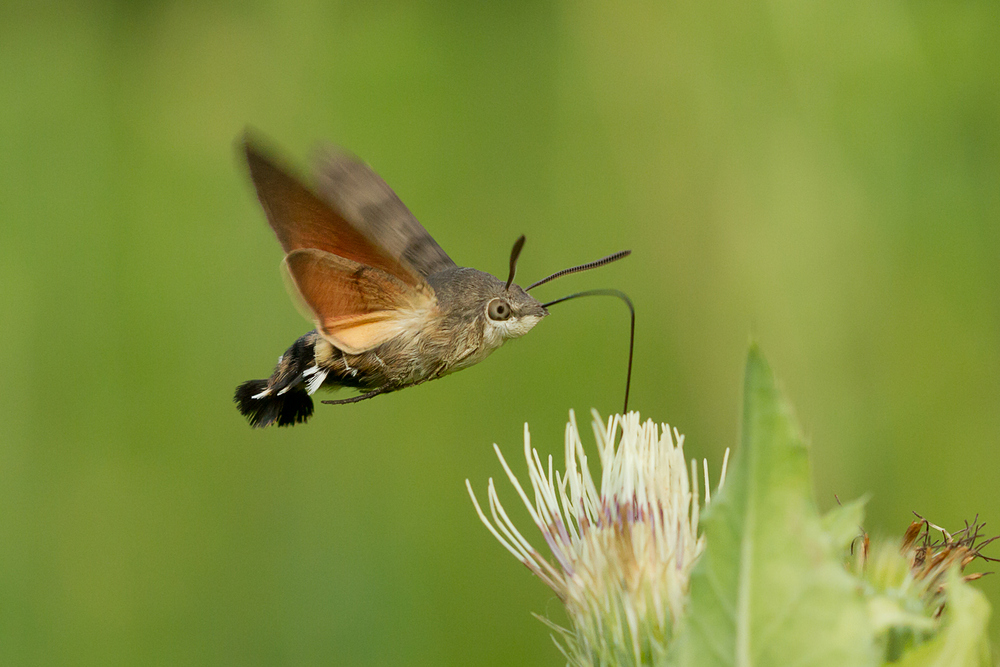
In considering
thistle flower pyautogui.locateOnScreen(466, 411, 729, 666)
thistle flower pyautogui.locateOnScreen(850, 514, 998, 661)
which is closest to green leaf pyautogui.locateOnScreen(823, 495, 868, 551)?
thistle flower pyautogui.locateOnScreen(850, 514, 998, 661)

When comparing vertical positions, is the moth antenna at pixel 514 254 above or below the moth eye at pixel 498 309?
above

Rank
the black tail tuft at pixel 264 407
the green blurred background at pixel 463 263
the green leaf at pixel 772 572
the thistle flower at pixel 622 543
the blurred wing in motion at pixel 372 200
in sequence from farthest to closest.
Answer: the green blurred background at pixel 463 263, the blurred wing in motion at pixel 372 200, the black tail tuft at pixel 264 407, the thistle flower at pixel 622 543, the green leaf at pixel 772 572

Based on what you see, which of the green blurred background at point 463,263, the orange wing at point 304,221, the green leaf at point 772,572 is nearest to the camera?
the green leaf at point 772,572

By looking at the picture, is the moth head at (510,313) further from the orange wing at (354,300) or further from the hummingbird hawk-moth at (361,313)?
the orange wing at (354,300)

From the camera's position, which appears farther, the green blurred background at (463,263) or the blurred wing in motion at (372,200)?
the green blurred background at (463,263)

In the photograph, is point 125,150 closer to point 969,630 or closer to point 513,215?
point 513,215

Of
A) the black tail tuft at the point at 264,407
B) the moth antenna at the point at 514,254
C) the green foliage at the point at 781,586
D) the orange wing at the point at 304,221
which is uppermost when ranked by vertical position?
the orange wing at the point at 304,221

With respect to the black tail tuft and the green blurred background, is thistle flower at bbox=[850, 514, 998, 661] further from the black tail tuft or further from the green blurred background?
the green blurred background

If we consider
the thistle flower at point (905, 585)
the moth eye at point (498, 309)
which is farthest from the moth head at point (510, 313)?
the thistle flower at point (905, 585)
